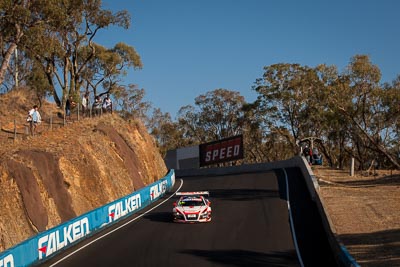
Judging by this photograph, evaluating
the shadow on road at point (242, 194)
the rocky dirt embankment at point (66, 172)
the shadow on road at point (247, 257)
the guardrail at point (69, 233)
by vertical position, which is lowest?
the shadow on road at point (247, 257)

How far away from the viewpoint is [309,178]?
34500mm

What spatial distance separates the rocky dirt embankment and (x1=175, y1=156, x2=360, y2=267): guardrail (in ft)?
32.1

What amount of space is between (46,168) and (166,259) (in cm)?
1170

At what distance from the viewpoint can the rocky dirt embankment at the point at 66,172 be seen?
22.6 metres

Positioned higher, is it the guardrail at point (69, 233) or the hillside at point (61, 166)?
the hillside at point (61, 166)

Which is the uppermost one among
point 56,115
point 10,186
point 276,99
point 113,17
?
point 113,17

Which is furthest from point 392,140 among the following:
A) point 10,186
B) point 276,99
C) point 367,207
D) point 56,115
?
point 10,186

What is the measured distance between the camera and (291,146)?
252 ft

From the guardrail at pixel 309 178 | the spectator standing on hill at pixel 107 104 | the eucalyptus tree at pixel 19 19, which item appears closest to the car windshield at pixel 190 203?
the guardrail at pixel 309 178

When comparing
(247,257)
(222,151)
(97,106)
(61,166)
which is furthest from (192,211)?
(222,151)

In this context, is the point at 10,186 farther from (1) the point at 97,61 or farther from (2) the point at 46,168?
(1) the point at 97,61

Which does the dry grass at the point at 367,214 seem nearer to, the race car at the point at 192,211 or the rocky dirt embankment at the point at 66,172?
the race car at the point at 192,211

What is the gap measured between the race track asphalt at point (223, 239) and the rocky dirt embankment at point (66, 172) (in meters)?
2.95

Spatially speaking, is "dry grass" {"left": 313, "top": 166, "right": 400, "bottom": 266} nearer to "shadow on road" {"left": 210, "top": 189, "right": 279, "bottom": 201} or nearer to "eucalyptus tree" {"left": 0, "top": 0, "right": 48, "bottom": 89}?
"shadow on road" {"left": 210, "top": 189, "right": 279, "bottom": 201}
